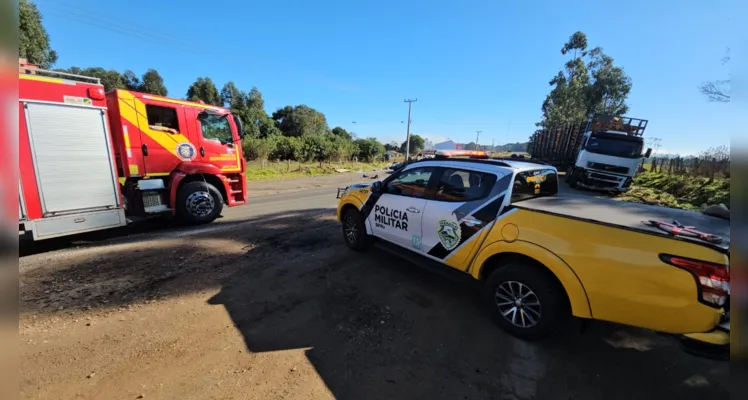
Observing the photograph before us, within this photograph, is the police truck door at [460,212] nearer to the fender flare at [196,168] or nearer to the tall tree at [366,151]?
the fender flare at [196,168]

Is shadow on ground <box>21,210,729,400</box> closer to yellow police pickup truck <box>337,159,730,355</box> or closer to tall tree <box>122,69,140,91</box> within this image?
yellow police pickup truck <box>337,159,730,355</box>

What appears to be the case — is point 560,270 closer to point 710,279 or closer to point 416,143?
point 710,279

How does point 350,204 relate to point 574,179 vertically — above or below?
above

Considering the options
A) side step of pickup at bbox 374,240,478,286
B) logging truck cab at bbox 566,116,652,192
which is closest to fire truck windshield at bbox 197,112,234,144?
side step of pickup at bbox 374,240,478,286

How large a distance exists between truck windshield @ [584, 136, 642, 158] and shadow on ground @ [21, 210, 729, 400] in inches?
505

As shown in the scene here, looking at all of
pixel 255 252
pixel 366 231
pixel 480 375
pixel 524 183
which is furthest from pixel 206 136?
pixel 480 375

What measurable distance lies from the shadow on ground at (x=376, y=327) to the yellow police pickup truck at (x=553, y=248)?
0.41m

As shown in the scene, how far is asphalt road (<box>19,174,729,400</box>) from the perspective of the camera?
8.42ft

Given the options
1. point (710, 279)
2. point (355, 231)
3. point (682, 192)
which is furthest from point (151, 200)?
point (682, 192)

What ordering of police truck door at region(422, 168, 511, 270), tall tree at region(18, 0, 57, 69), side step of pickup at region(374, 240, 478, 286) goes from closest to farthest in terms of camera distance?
1. police truck door at region(422, 168, 511, 270)
2. side step of pickup at region(374, 240, 478, 286)
3. tall tree at region(18, 0, 57, 69)

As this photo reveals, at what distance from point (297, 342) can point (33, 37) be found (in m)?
29.4

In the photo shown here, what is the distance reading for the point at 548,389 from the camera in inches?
103

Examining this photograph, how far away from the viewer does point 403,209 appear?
14.4ft

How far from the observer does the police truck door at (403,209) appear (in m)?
4.22
